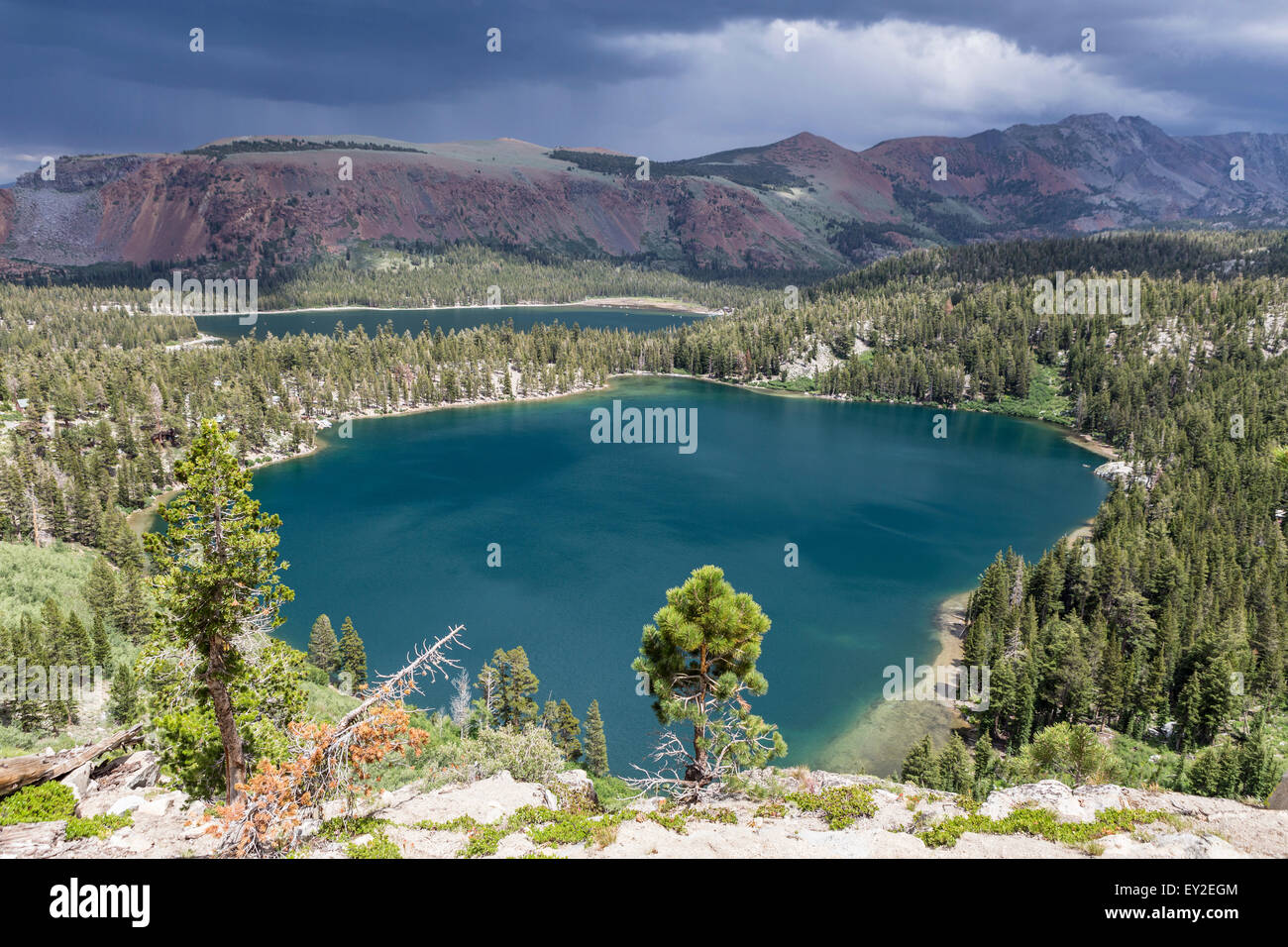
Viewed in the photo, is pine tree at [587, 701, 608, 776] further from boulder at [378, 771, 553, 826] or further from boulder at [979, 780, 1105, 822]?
boulder at [979, 780, 1105, 822]

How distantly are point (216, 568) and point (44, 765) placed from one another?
884 cm

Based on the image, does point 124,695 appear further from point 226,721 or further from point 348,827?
point 348,827

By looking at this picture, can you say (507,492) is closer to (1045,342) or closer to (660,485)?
(660,485)

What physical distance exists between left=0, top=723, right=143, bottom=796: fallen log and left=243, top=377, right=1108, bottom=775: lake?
102 ft

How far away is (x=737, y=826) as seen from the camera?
2025 cm

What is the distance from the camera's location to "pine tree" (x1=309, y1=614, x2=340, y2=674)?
56.2 meters

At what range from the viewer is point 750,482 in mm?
114250

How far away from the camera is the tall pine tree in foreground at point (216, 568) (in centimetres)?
1970

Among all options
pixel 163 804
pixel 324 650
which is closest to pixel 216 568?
pixel 163 804
